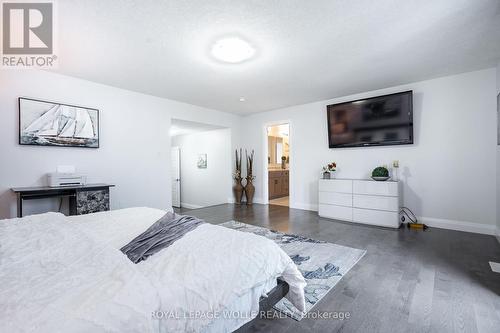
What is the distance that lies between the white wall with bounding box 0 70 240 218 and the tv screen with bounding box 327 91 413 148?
314cm

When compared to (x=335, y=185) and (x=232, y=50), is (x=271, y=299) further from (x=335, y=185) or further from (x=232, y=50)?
(x=335, y=185)

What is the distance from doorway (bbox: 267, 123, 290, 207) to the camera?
7.31 metres

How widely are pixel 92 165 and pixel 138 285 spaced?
3742mm

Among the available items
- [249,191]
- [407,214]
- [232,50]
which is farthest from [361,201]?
[232,50]

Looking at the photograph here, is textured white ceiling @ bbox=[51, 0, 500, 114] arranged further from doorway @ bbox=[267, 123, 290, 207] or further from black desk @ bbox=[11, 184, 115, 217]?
doorway @ bbox=[267, 123, 290, 207]

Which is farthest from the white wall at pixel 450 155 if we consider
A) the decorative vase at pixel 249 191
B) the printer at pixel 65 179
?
the printer at pixel 65 179

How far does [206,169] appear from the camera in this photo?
6.94m

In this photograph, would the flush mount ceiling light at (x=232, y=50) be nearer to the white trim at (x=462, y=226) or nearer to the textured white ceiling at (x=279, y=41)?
the textured white ceiling at (x=279, y=41)

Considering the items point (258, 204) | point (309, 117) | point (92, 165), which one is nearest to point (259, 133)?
point (309, 117)

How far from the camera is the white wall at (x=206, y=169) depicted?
257 inches

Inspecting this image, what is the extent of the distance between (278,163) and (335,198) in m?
4.07

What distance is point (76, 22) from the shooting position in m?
2.26

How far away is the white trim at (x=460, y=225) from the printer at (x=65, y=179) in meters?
5.66

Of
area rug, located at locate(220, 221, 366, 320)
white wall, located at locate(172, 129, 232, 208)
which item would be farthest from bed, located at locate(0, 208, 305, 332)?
white wall, located at locate(172, 129, 232, 208)
